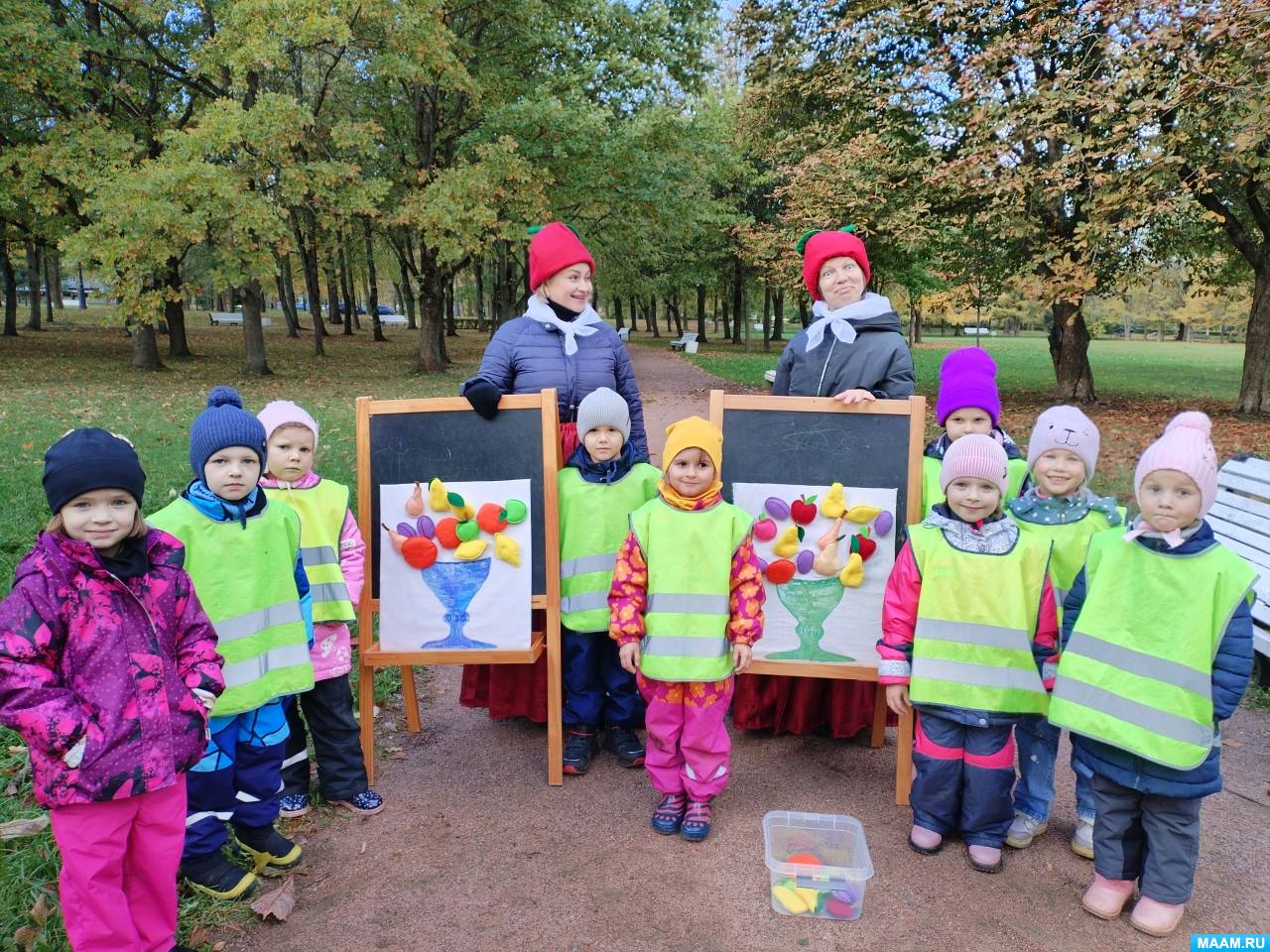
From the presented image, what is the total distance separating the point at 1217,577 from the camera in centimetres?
275

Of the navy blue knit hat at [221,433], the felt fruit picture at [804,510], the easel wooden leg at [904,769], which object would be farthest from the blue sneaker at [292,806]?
the easel wooden leg at [904,769]

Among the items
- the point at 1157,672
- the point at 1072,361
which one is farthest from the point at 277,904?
the point at 1072,361

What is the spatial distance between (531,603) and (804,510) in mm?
1367

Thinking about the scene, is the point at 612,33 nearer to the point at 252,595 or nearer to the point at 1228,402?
the point at 1228,402

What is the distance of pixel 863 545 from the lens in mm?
3832

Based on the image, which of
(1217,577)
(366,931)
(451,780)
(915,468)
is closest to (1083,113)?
(915,468)

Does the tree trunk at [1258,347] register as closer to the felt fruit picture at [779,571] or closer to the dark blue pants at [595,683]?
the felt fruit picture at [779,571]

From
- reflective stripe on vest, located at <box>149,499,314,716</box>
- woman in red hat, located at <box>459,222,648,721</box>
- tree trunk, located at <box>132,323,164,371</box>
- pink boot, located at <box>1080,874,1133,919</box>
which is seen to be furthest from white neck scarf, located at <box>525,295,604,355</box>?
tree trunk, located at <box>132,323,164,371</box>

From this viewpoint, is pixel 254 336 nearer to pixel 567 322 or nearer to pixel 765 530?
pixel 567 322

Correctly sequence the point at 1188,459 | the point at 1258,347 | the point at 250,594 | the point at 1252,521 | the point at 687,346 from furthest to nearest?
the point at 687,346
the point at 1258,347
the point at 1252,521
the point at 250,594
the point at 1188,459

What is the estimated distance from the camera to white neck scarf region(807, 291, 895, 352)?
4.05 meters

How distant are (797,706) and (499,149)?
15.2 meters

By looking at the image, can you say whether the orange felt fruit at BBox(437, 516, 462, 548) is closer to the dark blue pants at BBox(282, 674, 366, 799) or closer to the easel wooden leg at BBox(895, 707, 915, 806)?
the dark blue pants at BBox(282, 674, 366, 799)

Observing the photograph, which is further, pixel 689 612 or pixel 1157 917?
pixel 689 612
